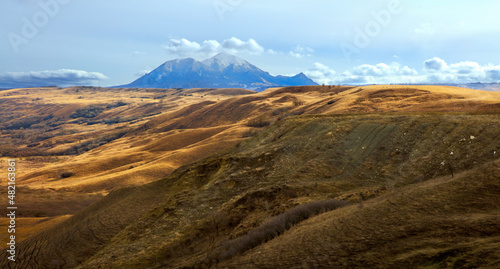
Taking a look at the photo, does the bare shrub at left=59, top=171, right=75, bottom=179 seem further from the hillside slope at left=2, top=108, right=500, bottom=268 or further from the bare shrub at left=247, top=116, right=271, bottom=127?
the hillside slope at left=2, top=108, right=500, bottom=268

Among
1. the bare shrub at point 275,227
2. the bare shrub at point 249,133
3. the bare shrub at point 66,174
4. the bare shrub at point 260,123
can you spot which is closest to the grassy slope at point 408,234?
the bare shrub at point 275,227

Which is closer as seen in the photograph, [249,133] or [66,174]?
[66,174]

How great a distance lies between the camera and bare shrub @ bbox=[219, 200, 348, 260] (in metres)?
8.86

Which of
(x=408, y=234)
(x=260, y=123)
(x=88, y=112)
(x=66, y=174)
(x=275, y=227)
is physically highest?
(x=88, y=112)

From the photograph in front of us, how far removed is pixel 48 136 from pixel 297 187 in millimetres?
106480

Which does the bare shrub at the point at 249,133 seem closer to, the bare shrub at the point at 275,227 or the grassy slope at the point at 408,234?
the bare shrub at the point at 275,227

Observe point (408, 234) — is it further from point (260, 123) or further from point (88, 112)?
point (88, 112)

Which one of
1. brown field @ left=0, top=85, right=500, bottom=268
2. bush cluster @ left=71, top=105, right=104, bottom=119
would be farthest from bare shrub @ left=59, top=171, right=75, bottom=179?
bush cluster @ left=71, top=105, right=104, bottom=119

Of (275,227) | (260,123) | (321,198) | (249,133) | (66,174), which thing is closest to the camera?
(275,227)

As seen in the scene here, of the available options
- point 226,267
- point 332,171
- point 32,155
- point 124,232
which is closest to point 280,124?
point 332,171

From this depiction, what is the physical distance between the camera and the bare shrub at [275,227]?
8.86 meters

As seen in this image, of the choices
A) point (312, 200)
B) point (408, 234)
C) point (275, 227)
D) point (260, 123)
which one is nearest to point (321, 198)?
point (312, 200)

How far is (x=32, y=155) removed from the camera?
72.1 meters

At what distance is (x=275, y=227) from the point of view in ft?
31.8
